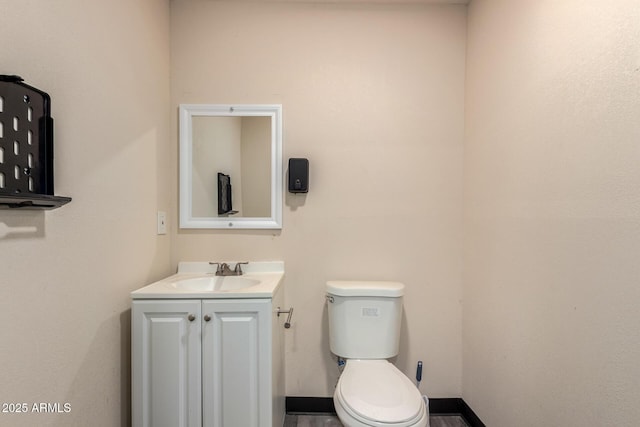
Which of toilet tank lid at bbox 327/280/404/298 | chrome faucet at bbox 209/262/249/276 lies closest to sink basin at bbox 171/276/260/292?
chrome faucet at bbox 209/262/249/276

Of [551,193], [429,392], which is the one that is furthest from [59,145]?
[429,392]

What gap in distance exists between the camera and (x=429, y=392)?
1.76 m

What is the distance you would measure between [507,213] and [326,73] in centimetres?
122

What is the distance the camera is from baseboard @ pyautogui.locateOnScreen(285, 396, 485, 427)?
1.74m

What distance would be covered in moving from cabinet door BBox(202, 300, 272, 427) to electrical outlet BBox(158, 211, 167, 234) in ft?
2.01

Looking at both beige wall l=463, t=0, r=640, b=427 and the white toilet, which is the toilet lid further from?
beige wall l=463, t=0, r=640, b=427

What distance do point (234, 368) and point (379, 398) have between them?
0.61m

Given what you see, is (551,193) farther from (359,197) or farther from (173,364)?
(173,364)

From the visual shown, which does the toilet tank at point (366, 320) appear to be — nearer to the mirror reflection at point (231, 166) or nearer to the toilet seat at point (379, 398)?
the toilet seat at point (379, 398)

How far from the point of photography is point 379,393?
1238 millimetres

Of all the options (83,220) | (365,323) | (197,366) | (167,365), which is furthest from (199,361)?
(365,323)

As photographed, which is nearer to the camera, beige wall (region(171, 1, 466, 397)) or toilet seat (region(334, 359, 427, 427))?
toilet seat (region(334, 359, 427, 427))

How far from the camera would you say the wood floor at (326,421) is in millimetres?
1655

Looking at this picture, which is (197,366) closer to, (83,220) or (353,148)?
(83,220)
